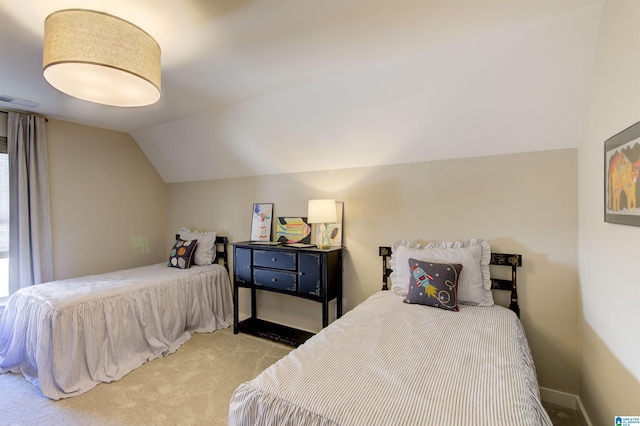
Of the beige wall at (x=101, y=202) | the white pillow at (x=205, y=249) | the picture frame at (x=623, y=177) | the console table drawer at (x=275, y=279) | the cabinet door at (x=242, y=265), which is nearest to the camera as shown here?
the picture frame at (x=623, y=177)

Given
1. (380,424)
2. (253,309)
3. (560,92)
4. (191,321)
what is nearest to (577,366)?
(560,92)

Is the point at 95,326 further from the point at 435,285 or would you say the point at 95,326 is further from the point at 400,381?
the point at 435,285

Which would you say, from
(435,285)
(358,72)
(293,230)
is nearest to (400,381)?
(435,285)

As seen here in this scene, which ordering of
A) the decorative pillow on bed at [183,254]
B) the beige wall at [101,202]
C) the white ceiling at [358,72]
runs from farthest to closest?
the decorative pillow on bed at [183,254], the beige wall at [101,202], the white ceiling at [358,72]

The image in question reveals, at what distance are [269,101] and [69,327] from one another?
8.06ft

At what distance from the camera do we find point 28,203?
3084 millimetres

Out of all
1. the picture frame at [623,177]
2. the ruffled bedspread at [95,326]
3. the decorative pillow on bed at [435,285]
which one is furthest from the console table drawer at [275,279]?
the picture frame at [623,177]

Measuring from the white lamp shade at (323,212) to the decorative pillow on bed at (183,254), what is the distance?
5.65ft

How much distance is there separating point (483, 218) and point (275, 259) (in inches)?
74.1

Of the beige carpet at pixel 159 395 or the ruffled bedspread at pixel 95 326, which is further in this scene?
the ruffled bedspread at pixel 95 326

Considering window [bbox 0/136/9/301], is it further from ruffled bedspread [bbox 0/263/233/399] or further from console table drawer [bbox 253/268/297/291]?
console table drawer [bbox 253/268/297/291]

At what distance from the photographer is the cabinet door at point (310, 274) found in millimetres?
2719

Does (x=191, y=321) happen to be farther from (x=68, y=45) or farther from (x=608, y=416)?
(x=608, y=416)

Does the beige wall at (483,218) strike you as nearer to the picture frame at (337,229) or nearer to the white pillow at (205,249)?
the picture frame at (337,229)
